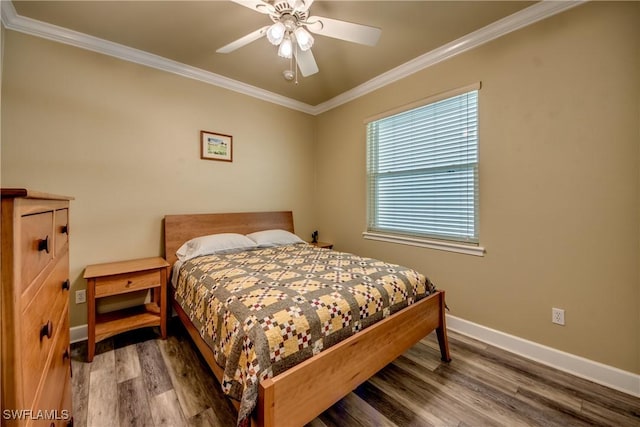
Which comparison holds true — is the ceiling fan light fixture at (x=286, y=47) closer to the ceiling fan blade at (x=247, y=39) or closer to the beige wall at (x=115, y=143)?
the ceiling fan blade at (x=247, y=39)

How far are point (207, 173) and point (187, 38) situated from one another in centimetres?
130

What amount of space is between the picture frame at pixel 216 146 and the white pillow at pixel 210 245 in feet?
3.01

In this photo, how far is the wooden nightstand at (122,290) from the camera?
6.77ft

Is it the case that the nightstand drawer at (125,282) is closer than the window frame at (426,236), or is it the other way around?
the nightstand drawer at (125,282)

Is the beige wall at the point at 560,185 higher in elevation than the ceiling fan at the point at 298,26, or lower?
lower

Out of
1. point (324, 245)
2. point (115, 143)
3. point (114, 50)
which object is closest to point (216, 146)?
point (115, 143)

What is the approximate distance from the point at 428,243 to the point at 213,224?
233cm

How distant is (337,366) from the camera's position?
1.36 meters

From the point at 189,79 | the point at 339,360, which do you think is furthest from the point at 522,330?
the point at 189,79

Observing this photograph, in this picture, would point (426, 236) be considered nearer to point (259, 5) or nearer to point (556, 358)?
point (556, 358)

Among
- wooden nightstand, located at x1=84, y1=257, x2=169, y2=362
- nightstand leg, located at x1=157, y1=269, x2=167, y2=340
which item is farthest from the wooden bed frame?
wooden nightstand, located at x1=84, y1=257, x2=169, y2=362

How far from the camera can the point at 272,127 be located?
143 inches

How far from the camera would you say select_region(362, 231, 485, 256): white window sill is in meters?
2.42

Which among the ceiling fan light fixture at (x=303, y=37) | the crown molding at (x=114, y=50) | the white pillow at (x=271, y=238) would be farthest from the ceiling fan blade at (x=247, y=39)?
the white pillow at (x=271, y=238)
